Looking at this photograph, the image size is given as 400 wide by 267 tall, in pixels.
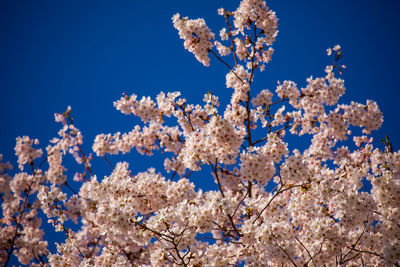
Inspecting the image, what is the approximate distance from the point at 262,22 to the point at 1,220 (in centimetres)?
1376

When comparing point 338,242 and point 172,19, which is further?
point 172,19

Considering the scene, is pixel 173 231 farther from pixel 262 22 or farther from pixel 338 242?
pixel 262 22

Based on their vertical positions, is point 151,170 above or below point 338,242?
above

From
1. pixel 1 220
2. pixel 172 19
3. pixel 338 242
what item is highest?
pixel 172 19

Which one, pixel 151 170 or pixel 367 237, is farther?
pixel 151 170

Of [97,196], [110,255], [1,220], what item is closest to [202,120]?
[97,196]

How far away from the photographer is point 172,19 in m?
8.46

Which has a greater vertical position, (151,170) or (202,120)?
(202,120)

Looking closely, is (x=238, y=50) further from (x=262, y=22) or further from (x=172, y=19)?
(x=172, y=19)

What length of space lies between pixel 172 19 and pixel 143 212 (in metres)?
5.49

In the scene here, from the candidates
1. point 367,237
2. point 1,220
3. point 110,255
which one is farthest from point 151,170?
point 1,220

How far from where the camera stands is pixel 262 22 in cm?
808

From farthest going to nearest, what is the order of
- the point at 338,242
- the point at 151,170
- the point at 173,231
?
the point at 151,170 < the point at 338,242 < the point at 173,231

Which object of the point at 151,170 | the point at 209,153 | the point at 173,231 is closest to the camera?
the point at 173,231
